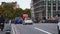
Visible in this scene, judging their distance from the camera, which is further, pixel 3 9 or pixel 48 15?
pixel 3 9

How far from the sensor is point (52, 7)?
130 m

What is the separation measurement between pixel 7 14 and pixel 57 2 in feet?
134

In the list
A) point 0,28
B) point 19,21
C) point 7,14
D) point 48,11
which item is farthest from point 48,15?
point 0,28

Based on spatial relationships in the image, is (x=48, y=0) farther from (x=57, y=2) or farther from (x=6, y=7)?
(x=6, y=7)

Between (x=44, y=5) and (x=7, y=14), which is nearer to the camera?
(x=44, y=5)

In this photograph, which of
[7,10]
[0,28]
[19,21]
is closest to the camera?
[0,28]

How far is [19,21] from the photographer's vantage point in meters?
67.1

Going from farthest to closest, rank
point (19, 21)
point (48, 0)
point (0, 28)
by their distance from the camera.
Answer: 1. point (48, 0)
2. point (19, 21)
3. point (0, 28)

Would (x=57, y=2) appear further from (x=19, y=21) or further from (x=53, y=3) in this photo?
(x=19, y=21)

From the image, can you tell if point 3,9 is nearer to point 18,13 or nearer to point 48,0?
point 18,13

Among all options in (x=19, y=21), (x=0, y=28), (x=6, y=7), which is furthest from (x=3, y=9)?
(x=0, y=28)

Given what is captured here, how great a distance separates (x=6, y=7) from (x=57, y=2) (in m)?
46.2

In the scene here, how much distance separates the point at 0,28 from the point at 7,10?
12790 cm

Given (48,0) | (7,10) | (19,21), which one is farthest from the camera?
(7,10)
